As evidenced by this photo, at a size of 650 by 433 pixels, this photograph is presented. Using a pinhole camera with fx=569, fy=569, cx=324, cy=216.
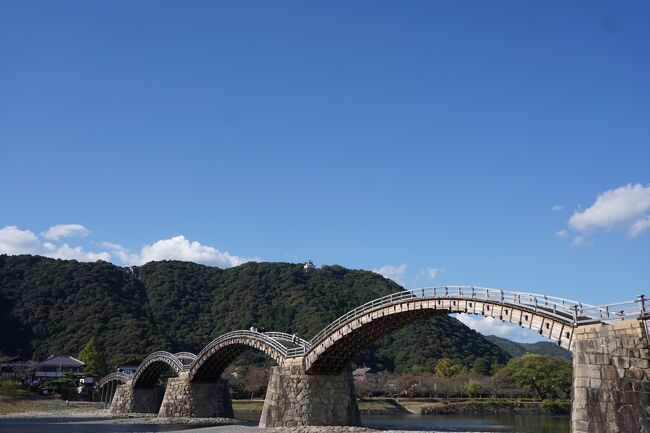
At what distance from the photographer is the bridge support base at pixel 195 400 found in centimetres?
5338

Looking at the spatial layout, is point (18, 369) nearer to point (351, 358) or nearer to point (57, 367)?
point (57, 367)

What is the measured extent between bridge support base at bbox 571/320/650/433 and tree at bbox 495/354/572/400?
6652 cm

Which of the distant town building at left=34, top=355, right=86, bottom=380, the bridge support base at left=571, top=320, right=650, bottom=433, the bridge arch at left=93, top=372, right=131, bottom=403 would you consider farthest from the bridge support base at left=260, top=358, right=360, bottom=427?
the distant town building at left=34, top=355, right=86, bottom=380

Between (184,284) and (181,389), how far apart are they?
86.2m

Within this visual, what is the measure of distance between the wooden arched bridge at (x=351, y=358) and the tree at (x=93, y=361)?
16.2 m

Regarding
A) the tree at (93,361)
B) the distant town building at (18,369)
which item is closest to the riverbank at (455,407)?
the tree at (93,361)

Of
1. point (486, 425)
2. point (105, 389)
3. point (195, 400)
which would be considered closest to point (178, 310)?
point (105, 389)

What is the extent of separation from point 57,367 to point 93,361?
214 inches

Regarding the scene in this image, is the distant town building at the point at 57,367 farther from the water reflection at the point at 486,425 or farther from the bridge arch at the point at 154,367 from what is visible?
the water reflection at the point at 486,425

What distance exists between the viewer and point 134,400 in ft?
211

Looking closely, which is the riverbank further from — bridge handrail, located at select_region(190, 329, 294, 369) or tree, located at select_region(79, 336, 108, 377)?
bridge handrail, located at select_region(190, 329, 294, 369)

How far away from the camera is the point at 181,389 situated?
54469 mm

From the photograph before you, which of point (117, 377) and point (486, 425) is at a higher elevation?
point (117, 377)

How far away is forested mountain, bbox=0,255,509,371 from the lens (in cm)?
10781
